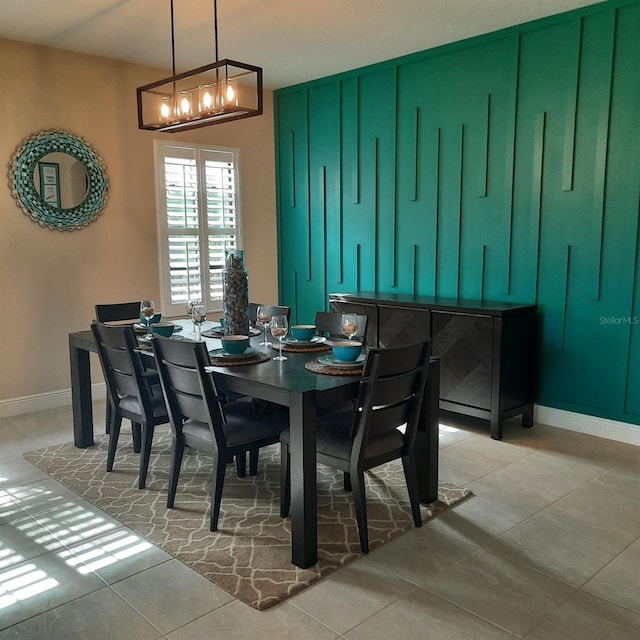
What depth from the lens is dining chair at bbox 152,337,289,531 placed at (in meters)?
2.72

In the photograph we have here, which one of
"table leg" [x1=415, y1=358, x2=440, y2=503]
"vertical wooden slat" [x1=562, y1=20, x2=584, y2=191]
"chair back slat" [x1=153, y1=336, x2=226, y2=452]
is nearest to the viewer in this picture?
"chair back slat" [x1=153, y1=336, x2=226, y2=452]

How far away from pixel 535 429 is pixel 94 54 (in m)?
4.38

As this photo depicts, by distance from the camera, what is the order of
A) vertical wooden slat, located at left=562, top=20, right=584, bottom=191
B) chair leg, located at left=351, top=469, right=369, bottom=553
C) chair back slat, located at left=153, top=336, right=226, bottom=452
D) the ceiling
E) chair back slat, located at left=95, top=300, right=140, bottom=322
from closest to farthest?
1. chair leg, located at left=351, top=469, right=369, bottom=553
2. chair back slat, located at left=153, top=336, right=226, bottom=452
3. the ceiling
4. vertical wooden slat, located at left=562, top=20, right=584, bottom=191
5. chair back slat, located at left=95, top=300, right=140, bottom=322

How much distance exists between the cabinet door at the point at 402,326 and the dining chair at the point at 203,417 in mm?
1688

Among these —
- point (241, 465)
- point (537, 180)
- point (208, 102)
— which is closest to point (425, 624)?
point (241, 465)

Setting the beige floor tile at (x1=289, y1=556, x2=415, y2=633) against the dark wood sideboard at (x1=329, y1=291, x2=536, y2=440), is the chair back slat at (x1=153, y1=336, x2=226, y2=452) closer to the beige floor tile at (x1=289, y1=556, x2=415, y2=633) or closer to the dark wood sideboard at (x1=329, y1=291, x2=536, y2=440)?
the beige floor tile at (x1=289, y1=556, x2=415, y2=633)

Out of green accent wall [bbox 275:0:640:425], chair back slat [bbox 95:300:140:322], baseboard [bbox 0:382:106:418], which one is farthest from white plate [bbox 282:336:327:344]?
baseboard [bbox 0:382:106:418]

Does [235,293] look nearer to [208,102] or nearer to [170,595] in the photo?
[208,102]

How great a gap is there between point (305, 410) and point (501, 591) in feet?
3.33

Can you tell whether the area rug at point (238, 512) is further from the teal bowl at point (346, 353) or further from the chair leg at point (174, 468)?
the teal bowl at point (346, 353)

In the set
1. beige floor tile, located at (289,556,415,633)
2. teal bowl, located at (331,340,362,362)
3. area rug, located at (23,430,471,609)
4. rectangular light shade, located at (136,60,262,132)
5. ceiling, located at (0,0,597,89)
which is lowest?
beige floor tile, located at (289,556,415,633)

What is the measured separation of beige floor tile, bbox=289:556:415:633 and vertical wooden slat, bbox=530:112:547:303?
8.29 ft

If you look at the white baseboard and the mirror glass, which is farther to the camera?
the mirror glass

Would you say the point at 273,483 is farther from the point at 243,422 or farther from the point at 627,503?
the point at 627,503
